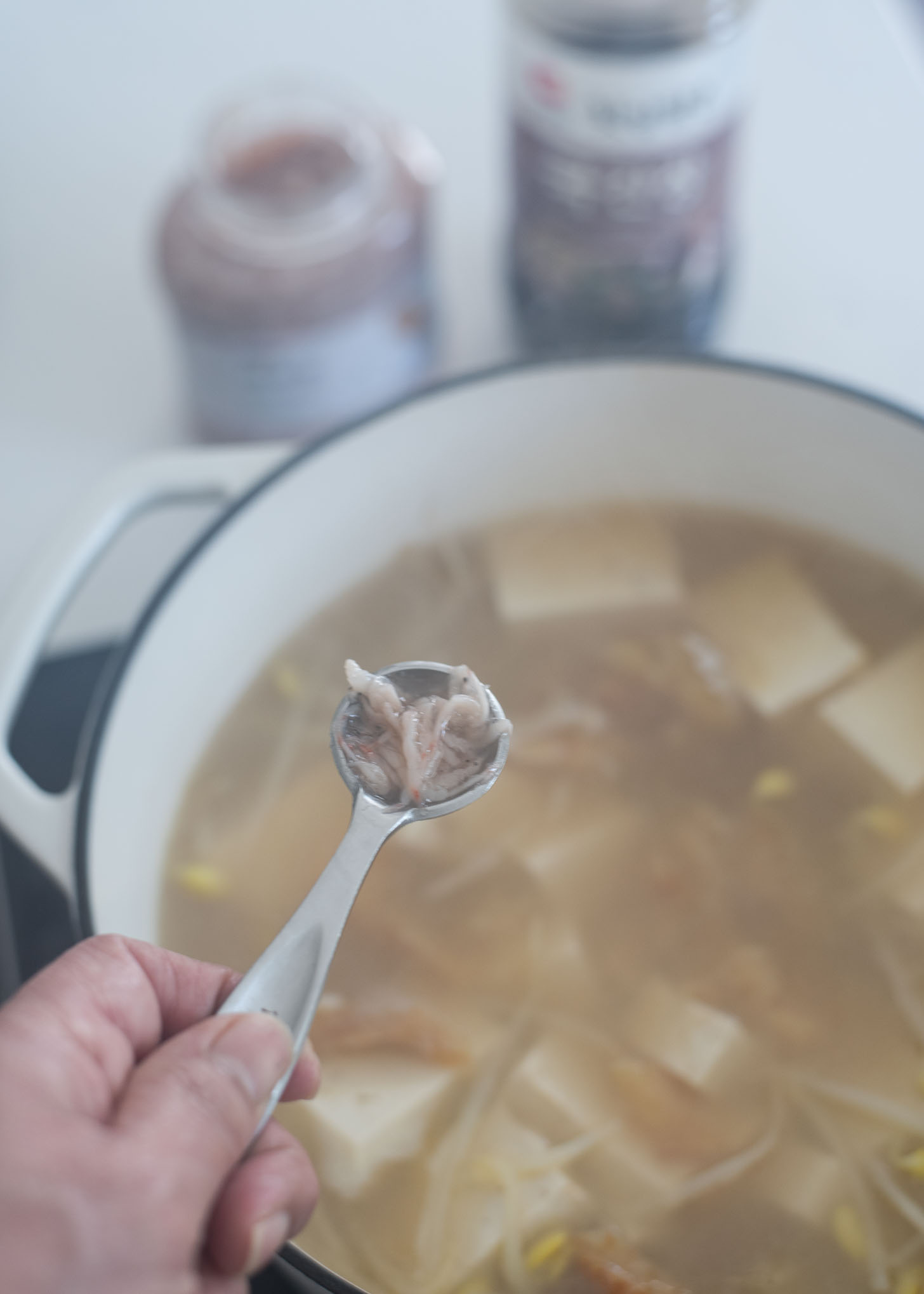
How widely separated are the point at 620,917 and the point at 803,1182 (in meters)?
0.24

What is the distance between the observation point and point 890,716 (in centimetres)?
111

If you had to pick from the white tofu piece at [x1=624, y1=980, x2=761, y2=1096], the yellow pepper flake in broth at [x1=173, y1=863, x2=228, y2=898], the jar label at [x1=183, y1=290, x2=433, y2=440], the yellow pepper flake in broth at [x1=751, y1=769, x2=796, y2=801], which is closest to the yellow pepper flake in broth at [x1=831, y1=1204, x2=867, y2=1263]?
the white tofu piece at [x1=624, y1=980, x2=761, y2=1096]

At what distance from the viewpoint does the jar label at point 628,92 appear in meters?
1.10

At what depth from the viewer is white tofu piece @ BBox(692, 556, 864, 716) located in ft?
3.74

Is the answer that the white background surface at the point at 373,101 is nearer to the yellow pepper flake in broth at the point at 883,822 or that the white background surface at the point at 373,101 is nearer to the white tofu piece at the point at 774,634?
the white tofu piece at the point at 774,634

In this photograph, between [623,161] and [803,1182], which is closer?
[803,1182]

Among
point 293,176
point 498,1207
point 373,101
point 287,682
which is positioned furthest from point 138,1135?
point 373,101

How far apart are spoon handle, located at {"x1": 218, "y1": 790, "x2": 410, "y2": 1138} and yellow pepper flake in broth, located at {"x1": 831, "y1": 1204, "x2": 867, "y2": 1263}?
0.48 metres

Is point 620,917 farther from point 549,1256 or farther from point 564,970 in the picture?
point 549,1256

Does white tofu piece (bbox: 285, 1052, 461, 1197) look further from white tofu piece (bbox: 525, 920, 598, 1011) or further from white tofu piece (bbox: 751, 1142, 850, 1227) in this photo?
white tofu piece (bbox: 751, 1142, 850, 1227)

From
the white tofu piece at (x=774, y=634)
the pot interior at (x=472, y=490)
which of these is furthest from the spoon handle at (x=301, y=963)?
the white tofu piece at (x=774, y=634)

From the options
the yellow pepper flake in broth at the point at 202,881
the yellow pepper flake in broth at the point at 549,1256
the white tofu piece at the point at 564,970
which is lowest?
the yellow pepper flake in broth at the point at 549,1256

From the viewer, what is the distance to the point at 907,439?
1.06 m

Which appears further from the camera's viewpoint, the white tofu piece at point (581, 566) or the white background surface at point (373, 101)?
the white background surface at point (373, 101)
